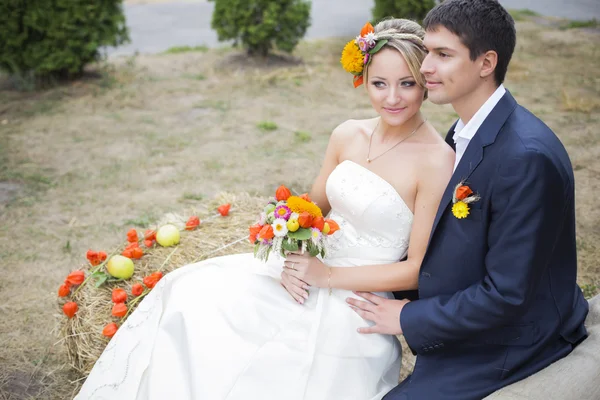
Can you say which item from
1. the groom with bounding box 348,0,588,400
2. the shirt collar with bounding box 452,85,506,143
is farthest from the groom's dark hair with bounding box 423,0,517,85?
the shirt collar with bounding box 452,85,506,143

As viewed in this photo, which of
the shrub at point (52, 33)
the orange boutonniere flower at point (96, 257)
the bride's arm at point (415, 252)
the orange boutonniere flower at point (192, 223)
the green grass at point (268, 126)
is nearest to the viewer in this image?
the bride's arm at point (415, 252)

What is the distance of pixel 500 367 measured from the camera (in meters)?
2.37

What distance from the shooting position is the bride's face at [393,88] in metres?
2.84

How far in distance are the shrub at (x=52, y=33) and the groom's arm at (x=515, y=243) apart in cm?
837

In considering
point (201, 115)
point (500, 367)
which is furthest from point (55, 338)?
point (201, 115)

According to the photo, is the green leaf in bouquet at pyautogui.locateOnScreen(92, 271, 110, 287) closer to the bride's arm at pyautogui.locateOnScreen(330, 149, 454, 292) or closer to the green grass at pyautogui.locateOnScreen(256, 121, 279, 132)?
the bride's arm at pyautogui.locateOnScreen(330, 149, 454, 292)

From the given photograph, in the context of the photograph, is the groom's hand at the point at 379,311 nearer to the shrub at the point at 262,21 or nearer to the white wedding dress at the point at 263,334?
the white wedding dress at the point at 263,334

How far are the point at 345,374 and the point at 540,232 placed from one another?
3.50ft

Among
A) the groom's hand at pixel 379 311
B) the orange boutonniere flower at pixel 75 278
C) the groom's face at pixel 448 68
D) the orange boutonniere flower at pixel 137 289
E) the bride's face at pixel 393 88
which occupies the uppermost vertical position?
the groom's face at pixel 448 68

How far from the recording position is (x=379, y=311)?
2.72m

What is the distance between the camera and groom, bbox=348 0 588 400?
212cm

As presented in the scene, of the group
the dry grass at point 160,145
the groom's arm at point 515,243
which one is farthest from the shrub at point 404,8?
the groom's arm at point 515,243

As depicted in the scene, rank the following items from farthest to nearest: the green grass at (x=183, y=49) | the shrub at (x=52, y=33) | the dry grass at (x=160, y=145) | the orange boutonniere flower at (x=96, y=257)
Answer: the green grass at (x=183, y=49) < the shrub at (x=52, y=33) < the dry grass at (x=160, y=145) < the orange boutonniere flower at (x=96, y=257)

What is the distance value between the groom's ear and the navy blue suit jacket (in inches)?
5.3
